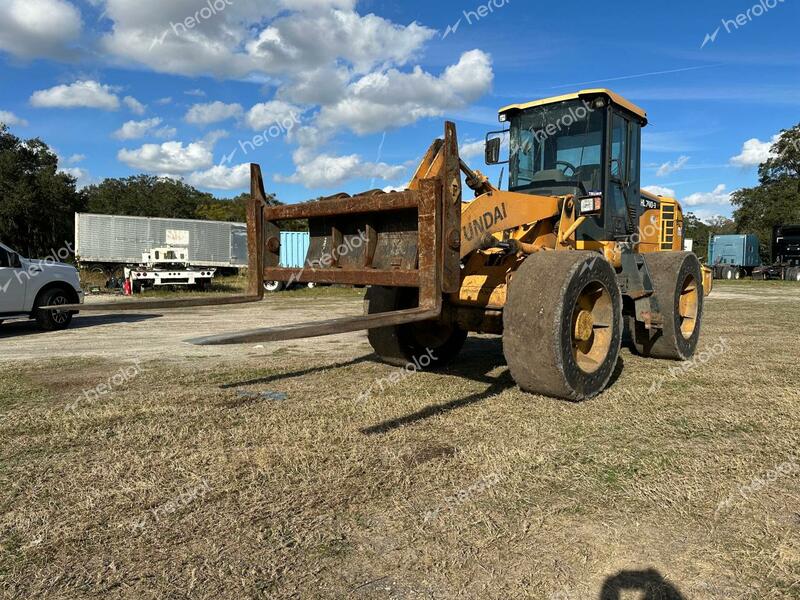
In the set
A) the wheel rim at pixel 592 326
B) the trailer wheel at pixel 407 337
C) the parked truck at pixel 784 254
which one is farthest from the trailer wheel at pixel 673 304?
the parked truck at pixel 784 254

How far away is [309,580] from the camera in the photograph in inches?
99.4

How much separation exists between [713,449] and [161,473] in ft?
12.0

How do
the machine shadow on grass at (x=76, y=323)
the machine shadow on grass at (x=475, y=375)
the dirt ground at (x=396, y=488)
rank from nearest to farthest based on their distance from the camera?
the dirt ground at (x=396, y=488) → the machine shadow on grass at (x=475, y=375) → the machine shadow on grass at (x=76, y=323)

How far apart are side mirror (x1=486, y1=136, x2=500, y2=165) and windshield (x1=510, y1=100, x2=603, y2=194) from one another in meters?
0.26

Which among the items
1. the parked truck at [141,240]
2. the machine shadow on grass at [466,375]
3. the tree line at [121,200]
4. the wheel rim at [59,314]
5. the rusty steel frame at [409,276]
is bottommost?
the machine shadow on grass at [466,375]

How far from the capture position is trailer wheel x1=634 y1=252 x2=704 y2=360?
23.5 ft

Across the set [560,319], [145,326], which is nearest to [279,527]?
[560,319]

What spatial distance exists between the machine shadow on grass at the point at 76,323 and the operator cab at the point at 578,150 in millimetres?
9342

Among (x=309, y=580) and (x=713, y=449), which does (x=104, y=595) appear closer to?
(x=309, y=580)

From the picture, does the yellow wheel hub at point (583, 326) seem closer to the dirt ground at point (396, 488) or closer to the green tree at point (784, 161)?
the dirt ground at point (396, 488)

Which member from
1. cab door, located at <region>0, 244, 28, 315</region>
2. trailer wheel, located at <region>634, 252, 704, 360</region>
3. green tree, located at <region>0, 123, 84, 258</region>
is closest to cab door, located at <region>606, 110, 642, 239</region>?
trailer wheel, located at <region>634, 252, 704, 360</region>

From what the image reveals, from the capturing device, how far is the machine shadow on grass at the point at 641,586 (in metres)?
2.41

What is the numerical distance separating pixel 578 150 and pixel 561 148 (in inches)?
7.7

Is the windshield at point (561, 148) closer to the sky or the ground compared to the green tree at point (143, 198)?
closer to the ground
